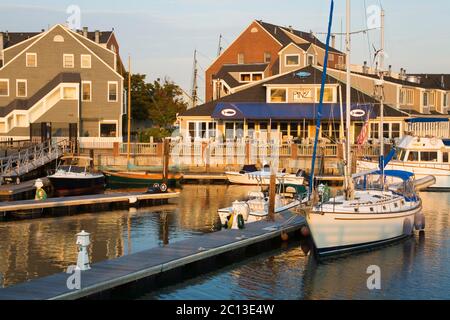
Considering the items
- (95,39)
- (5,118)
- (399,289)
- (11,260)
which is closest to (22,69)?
(5,118)

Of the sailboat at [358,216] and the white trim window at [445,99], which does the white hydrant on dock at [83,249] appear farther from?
the white trim window at [445,99]

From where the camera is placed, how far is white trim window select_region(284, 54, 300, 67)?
251 ft

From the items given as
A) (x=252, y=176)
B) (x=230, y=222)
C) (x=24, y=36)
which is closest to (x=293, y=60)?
(x=252, y=176)

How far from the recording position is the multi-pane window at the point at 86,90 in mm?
73562

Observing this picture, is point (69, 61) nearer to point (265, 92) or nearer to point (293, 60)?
point (265, 92)

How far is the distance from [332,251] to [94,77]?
49.3 m

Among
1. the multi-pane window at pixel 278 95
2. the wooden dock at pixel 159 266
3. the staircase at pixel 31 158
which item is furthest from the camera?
the multi-pane window at pixel 278 95

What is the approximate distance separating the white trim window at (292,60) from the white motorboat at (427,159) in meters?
22.4

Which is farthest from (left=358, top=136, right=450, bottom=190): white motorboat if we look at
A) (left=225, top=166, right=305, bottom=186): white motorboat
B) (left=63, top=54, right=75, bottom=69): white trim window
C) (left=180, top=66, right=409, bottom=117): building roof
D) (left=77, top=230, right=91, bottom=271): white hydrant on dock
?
(left=77, top=230, right=91, bottom=271): white hydrant on dock

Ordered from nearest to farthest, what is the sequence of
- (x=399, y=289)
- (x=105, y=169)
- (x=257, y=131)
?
(x=399, y=289)
(x=105, y=169)
(x=257, y=131)

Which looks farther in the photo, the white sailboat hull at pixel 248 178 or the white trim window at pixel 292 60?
the white trim window at pixel 292 60

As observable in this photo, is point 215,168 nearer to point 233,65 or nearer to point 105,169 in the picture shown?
point 105,169

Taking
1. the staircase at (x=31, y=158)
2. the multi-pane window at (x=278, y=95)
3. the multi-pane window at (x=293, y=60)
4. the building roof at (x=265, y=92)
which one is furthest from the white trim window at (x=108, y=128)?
the multi-pane window at (x=293, y=60)

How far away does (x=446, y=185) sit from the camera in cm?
5569
